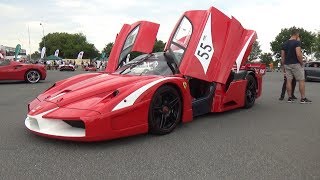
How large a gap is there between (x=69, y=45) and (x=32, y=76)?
9789 cm

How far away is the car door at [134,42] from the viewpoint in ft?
21.9

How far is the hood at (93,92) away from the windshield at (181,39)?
785 millimetres

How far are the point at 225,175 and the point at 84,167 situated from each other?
4.19 ft

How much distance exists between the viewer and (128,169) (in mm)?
3430

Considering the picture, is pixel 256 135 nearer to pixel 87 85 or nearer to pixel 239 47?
pixel 239 47

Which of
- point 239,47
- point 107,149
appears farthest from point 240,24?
point 107,149

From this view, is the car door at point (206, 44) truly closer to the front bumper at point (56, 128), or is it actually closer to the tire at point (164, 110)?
the tire at point (164, 110)

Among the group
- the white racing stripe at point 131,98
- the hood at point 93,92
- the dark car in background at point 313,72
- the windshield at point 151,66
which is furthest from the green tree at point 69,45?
the white racing stripe at point 131,98

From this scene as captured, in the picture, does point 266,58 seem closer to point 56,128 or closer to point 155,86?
point 155,86

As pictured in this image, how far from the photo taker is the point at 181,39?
18.7ft

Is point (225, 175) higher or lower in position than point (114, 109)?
lower

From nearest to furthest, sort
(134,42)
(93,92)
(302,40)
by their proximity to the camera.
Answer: (93,92)
(134,42)
(302,40)

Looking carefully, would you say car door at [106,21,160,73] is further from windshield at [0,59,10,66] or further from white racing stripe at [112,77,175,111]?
windshield at [0,59,10,66]

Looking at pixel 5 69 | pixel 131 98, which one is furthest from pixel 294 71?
pixel 5 69
